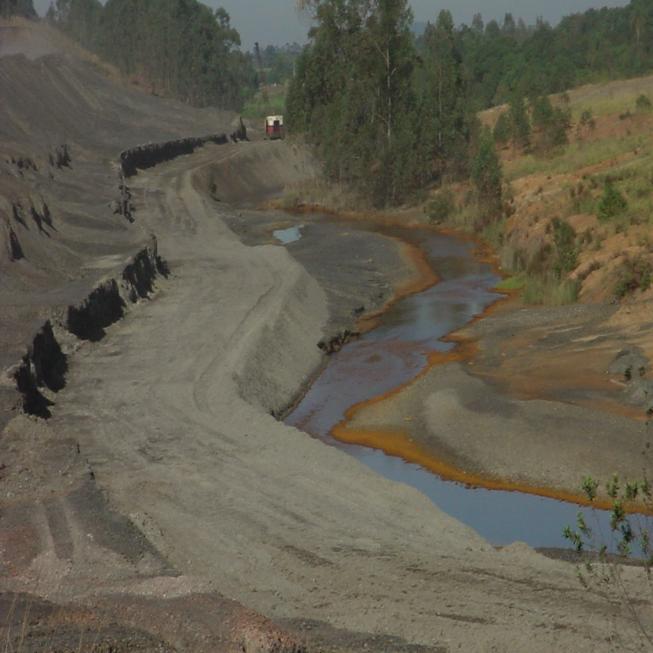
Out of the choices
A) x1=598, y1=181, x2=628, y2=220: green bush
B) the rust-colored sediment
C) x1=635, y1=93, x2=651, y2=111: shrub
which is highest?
x1=635, y1=93, x2=651, y2=111: shrub

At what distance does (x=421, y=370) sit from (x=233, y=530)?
15.4 metres

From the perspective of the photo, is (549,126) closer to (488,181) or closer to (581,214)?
(488,181)

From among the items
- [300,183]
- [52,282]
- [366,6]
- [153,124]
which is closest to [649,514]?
[52,282]

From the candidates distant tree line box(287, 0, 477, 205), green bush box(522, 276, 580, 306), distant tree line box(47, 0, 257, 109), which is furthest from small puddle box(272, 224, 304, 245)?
distant tree line box(47, 0, 257, 109)

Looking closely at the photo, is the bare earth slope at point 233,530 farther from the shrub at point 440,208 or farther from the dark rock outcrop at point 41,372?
the shrub at point 440,208

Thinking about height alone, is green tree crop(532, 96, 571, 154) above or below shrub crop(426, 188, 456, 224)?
above

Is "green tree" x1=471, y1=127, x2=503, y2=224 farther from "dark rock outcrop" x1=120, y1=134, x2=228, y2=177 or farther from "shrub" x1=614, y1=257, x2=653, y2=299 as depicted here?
"dark rock outcrop" x1=120, y1=134, x2=228, y2=177

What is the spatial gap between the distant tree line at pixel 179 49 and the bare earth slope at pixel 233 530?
12775cm

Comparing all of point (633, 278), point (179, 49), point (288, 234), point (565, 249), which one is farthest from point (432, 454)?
point (179, 49)

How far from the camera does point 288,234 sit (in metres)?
67.9

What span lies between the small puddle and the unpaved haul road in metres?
24.0

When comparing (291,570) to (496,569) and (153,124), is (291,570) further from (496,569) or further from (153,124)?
(153,124)

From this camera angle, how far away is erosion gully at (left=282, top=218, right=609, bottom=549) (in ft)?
76.8

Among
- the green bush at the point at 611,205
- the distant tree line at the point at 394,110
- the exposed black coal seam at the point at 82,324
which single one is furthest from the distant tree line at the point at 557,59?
the exposed black coal seam at the point at 82,324
